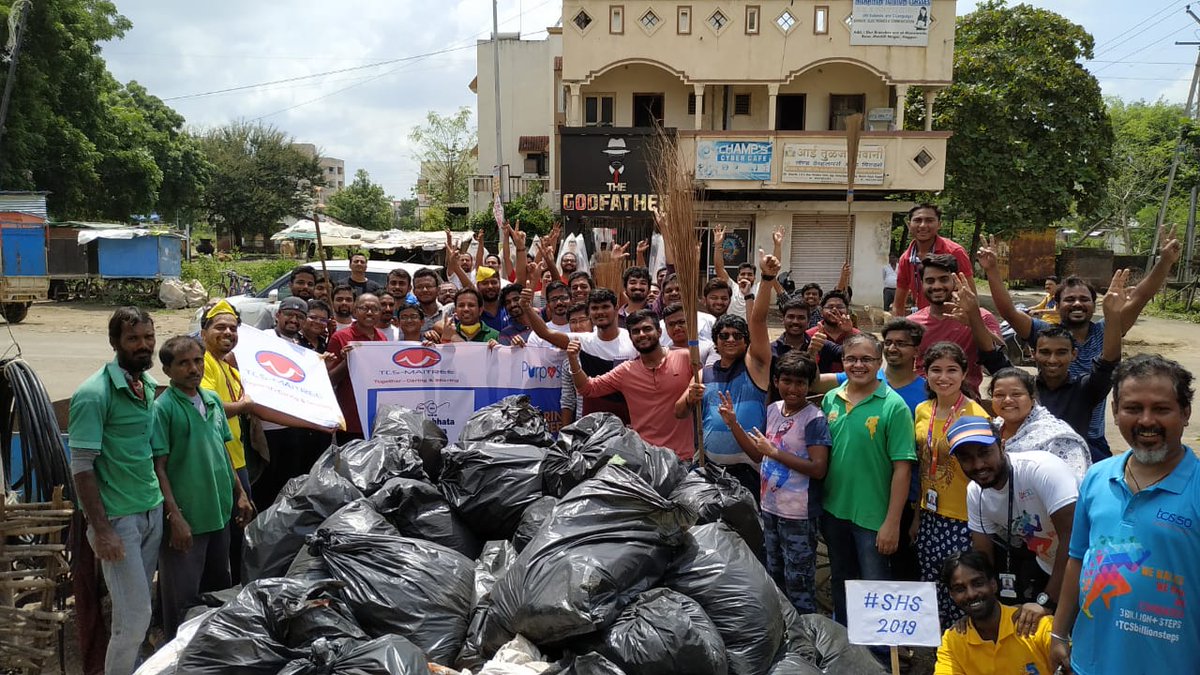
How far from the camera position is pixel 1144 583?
2.19m

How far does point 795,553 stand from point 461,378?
260 cm

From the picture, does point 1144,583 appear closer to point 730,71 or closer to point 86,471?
point 86,471

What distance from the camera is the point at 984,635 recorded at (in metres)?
2.96

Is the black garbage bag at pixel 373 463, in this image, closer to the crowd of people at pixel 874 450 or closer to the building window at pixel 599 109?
the crowd of people at pixel 874 450

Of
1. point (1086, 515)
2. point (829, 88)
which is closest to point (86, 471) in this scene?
point (1086, 515)

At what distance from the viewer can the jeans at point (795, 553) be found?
153 inches

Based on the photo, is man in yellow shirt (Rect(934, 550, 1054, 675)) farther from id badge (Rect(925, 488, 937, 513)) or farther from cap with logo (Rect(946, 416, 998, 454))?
id badge (Rect(925, 488, 937, 513))

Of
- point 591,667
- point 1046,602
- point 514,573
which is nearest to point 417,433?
point 514,573

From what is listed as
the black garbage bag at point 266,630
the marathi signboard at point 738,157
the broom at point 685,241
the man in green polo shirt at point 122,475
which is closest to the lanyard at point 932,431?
the broom at point 685,241

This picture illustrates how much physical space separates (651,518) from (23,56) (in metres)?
24.6

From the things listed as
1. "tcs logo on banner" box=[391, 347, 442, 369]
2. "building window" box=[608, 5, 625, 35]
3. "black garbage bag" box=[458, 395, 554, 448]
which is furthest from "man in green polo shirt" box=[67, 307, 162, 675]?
"building window" box=[608, 5, 625, 35]

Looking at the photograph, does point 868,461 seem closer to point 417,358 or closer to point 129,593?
point 417,358

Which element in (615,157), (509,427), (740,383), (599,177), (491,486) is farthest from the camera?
(615,157)

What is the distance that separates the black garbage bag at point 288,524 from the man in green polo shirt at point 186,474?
255 millimetres
